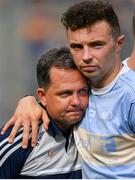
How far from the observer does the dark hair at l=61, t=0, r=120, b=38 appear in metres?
1.58

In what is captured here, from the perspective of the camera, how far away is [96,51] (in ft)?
5.09

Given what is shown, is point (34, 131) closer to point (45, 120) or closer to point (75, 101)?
point (45, 120)

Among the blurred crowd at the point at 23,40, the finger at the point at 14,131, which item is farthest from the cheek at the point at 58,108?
the blurred crowd at the point at 23,40

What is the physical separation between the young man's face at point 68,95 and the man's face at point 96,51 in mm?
70

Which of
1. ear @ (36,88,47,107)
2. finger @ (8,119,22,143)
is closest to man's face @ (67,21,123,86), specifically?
ear @ (36,88,47,107)

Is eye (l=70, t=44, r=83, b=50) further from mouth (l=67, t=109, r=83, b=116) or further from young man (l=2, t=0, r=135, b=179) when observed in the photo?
mouth (l=67, t=109, r=83, b=116)

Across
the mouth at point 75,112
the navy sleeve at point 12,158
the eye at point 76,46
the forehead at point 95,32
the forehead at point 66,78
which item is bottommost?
the navy sleeve at point 12,158

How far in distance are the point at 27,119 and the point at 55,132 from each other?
111 millimetres

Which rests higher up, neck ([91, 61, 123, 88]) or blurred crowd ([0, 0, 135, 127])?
neck ([91, 61, 123, 88])

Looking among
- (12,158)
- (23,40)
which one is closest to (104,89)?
(12,158)

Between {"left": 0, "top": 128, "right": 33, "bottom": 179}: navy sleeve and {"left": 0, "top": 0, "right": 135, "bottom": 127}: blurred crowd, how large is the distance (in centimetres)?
123

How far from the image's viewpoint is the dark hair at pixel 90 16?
5.17 ft

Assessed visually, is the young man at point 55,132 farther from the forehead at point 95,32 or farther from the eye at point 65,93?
the forehead at point 95,32

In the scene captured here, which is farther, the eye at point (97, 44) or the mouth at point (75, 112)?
the mouth at point (75, 112)
